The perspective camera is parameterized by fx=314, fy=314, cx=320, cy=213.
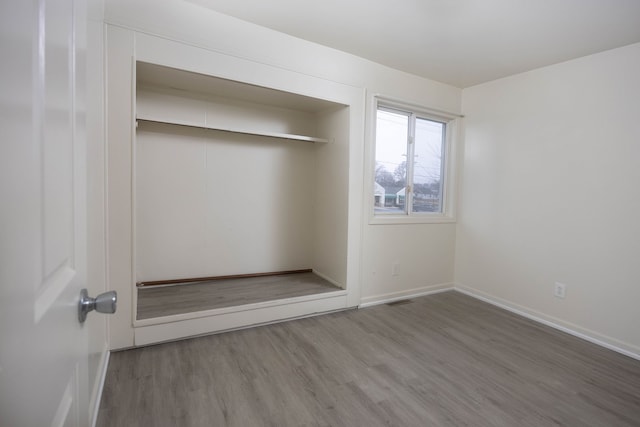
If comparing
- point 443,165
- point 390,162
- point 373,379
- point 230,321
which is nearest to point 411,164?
point 390,162

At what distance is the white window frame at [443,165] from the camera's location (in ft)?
10.4

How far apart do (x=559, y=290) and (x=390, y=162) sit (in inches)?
79.4

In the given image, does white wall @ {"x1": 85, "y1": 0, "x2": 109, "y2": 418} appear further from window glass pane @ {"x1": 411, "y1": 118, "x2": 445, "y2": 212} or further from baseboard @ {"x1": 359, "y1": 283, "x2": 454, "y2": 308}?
window glass pane @ {"x1": 411, "y1": 118, "x2": 445, "y2": 212}

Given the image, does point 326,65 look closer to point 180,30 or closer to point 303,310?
point 180,30

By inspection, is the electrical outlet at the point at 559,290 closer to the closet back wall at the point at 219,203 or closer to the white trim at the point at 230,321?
the white trim at the point at 230,321

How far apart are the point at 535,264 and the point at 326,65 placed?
2770 millimetres

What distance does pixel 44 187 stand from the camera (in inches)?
19.4

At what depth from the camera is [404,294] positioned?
138 inches

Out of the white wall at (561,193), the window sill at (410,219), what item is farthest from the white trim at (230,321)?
the white wall at (561,193)

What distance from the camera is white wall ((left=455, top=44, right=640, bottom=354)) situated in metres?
2.51

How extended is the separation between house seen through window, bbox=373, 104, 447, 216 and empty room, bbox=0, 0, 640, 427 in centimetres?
3

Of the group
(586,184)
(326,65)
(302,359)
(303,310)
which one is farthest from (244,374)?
(586,184)

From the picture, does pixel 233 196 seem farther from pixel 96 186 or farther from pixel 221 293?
pixel 96 186

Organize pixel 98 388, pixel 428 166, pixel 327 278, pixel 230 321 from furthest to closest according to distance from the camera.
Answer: pixel 428 166, pixel 327 278, pixel 230 321, pixel 98 388
